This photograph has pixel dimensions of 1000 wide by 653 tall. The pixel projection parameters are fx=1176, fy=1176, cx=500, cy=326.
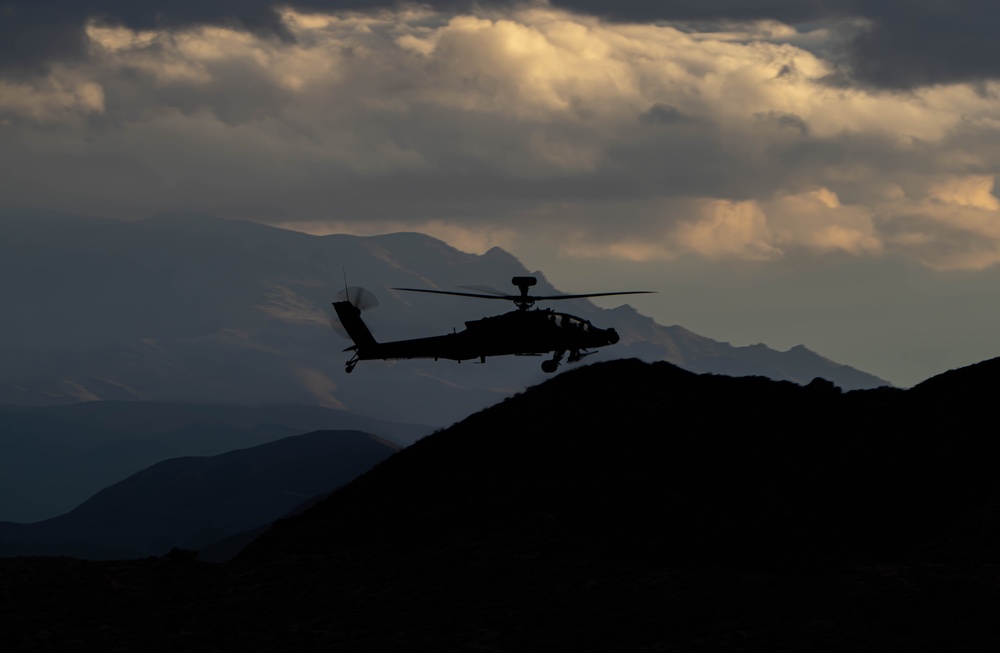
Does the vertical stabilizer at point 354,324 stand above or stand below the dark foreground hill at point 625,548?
above

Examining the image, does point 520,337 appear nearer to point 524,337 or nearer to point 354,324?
point 524,337

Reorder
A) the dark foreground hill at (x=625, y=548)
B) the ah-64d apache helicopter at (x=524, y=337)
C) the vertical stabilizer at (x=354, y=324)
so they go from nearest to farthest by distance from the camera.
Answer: the dark foreground hill at (x=625, y=548), the ah-64d apache helicopter at (x=524, y=337), the vertical stabilizer at (x=354, y=324)

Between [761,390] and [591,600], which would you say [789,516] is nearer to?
[591,600]

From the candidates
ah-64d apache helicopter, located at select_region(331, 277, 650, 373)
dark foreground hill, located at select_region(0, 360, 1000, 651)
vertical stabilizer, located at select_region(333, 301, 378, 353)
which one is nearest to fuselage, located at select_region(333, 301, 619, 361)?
ah-64d apache helicopter, located at select_region(331, 277, 650, 373)

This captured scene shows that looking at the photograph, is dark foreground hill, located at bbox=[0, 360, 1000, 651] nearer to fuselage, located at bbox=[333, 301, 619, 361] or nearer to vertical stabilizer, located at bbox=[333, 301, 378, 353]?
fuselage, located at bbox=[333, 301, 619, 361]

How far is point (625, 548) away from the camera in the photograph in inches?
1446

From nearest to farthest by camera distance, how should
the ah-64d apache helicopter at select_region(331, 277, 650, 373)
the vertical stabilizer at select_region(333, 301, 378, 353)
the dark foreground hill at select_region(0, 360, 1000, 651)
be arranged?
the dark foreground hill at select_region(0, 360, 1000, 651) < the ah-64d apache helicopter at select_region(331, 277, 650, 373) < the vertical stabilizer at select_region(333, 301, 378, 353)

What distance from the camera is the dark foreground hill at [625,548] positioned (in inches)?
1209

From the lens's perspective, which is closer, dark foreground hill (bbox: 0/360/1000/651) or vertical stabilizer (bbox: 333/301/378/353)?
dark foreground hill (bbox: 0/360/1000/651)

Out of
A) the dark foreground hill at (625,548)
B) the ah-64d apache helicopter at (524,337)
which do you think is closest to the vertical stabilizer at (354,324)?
the ah-64d apache helicopter at (524,337)

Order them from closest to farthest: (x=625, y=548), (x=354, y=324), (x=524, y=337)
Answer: (x=625, y=548)
(x=524, y=337)
(x=354, y=324)

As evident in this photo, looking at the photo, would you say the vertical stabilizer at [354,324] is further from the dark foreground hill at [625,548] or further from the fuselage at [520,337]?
the dark foreground hill at [625,548]

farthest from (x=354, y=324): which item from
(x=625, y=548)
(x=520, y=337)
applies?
(x=625, y=548)

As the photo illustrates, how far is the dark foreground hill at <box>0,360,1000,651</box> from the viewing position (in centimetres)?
3070
